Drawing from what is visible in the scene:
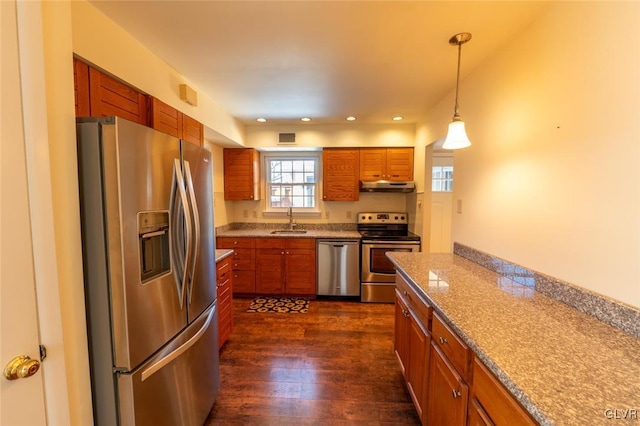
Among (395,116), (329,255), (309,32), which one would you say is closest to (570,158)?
(309,32)

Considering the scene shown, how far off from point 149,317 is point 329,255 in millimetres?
2630

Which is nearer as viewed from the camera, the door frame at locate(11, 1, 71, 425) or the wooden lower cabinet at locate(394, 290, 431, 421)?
the door frame at locate(11, 1, 71, 425)

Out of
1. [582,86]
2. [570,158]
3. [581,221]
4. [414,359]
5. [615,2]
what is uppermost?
[615,2]

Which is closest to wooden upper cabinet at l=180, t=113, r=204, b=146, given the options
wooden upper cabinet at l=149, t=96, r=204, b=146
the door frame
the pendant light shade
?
wooden upper cabinet at l=149, t=96, r=204, b=146

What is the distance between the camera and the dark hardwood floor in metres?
1.74

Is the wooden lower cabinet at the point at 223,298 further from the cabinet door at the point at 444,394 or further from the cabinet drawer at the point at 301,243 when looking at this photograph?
the cabinet door at the point at 444,394

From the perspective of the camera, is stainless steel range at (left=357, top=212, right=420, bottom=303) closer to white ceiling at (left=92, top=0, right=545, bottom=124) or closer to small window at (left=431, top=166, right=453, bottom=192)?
small window at (left=431, top=166, right=453, bottom=192)

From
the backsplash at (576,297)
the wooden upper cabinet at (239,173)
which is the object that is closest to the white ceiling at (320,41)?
the wooden upper cabinet at (239,173)

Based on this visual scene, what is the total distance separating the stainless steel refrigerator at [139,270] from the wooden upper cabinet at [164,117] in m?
0.63

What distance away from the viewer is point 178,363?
1.37 metres

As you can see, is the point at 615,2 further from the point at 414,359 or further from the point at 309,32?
the point at 414,359

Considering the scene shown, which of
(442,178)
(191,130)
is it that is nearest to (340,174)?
(442,178)

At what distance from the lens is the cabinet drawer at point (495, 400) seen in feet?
2.46

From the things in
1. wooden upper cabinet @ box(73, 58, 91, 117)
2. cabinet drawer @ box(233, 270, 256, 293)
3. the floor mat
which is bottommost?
the floor mat
